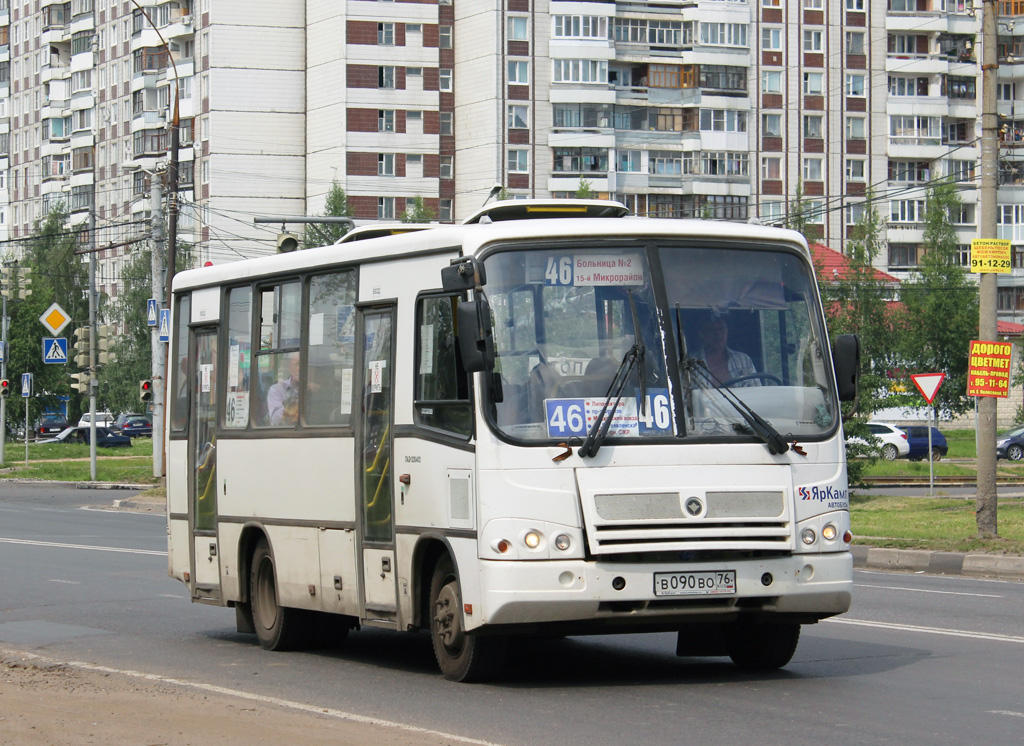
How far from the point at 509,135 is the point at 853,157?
2057 cm

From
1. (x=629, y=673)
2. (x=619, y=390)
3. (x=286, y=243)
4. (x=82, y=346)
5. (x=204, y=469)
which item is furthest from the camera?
(x=82, y=346)

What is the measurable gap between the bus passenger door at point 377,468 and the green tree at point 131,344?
286ft

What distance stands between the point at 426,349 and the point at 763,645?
9.40ft

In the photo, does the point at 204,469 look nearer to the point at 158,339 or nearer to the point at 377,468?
the point at 377,468

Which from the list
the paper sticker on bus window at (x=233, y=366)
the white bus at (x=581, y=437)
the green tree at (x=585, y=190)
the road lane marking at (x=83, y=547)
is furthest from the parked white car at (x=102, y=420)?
the white bus at (x=581, y=437)

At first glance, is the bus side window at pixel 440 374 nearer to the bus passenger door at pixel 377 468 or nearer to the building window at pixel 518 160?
the bus passenger door at pixel 377 468

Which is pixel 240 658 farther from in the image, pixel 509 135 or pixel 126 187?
pixel 126 187

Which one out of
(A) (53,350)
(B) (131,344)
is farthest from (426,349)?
(B) (131,344)

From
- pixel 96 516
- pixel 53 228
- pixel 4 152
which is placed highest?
pixel 4 152

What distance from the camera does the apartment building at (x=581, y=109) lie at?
8969 cm

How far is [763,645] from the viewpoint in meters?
10.7

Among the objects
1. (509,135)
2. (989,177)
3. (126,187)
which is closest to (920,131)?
(509,135)

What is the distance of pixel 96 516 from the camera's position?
109 ft

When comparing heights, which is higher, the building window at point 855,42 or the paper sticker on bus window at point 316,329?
the building window at point 855,42
